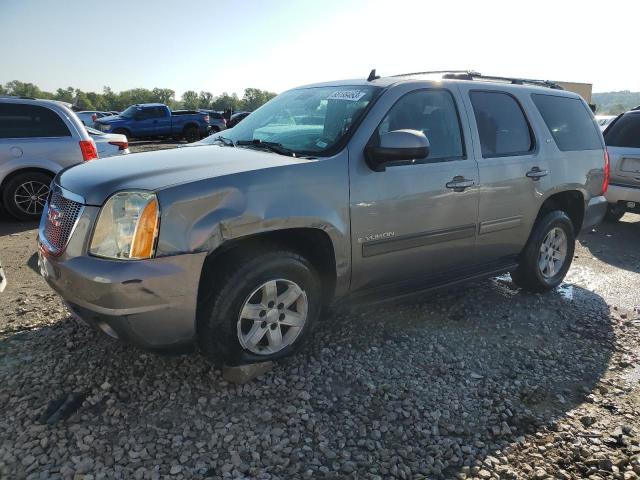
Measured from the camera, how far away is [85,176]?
112 inches

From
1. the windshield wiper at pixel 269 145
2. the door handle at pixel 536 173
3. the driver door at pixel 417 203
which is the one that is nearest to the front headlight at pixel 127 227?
the windshield wiper at pixel 269 145

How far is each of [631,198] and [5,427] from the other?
746 cm

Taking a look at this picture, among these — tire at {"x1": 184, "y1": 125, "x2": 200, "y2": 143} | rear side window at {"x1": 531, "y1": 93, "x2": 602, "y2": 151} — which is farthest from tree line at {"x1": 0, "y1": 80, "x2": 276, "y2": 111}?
rear side window at {"x1": 531, "y1": 93, "x2": 602, "y2": 151}

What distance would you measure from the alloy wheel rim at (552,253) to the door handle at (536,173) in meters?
0.61

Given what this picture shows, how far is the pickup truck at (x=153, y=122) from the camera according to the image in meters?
22.7

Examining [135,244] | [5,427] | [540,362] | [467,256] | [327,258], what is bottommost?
[540,362]

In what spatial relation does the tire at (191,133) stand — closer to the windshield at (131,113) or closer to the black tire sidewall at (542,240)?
the windshield at (131,113)

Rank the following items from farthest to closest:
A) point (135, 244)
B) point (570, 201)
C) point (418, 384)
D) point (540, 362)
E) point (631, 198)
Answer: point (631, 198)
point (570, 201)
point (540, 362)
point (418, 384)
point (135, 244)

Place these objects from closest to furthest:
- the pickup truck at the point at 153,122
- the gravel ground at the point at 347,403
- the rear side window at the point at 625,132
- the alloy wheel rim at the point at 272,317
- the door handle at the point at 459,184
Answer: the gravel ground at the point at 347,403 < the alloy wheel rim at the point at 272,317 < the door handle at the point at 459,184 < the rear side window at the point at 625,132 < the pickup truck at the point at 153,122

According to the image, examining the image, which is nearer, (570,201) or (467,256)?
(467,256)

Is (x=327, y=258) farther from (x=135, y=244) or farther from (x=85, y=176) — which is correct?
(x=85, y=176)

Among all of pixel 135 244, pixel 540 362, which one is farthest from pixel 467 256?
pixel 135 244

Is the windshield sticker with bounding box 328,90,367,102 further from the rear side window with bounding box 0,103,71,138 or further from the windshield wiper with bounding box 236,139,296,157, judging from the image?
the rear side window with bounding box 0,103,71,138

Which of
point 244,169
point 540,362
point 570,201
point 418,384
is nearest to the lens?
point 244,169
